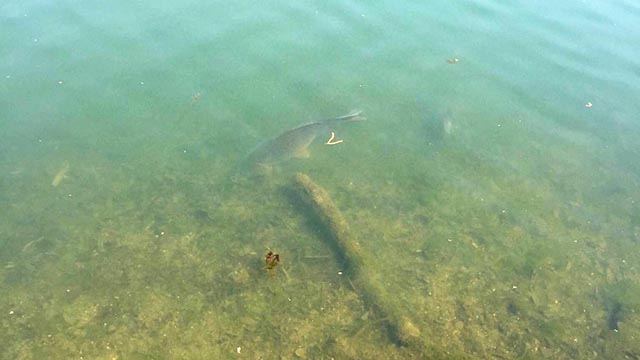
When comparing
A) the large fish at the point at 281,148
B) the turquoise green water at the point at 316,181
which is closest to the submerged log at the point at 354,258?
the turquoise green water at the point at 316,181

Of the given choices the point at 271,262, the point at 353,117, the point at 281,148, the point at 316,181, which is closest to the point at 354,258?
the point at 271,262

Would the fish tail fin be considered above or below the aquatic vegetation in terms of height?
above

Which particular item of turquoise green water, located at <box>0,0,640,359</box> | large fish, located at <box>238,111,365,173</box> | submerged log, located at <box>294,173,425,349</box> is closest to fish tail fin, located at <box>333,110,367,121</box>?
turquoise green water, located at <box>0,0,640,359</box>

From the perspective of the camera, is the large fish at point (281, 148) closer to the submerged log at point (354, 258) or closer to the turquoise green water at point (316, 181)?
the turquoise green water at point (316, 181)

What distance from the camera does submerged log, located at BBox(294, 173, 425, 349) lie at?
4.97 m

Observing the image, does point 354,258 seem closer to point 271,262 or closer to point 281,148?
point 271,262

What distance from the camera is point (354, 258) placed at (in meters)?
5.51

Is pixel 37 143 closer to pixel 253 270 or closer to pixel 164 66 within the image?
pixel 164 66

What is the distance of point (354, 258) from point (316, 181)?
1.36m

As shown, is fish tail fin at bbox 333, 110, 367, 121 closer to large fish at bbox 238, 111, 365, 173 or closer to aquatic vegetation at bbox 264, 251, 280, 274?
large fish at bbox 238, 111, 365, 173

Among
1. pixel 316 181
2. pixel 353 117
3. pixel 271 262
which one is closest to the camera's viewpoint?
pixel 271 262

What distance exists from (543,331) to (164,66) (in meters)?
6.37

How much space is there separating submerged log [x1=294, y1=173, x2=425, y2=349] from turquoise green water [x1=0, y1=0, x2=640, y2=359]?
5 cm

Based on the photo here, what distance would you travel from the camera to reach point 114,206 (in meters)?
6.03
